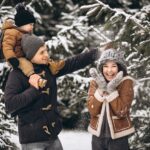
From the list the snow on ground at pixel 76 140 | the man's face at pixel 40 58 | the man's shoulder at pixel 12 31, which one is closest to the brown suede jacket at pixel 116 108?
the man's face at pixel 40 58

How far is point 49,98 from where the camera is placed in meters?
5.25

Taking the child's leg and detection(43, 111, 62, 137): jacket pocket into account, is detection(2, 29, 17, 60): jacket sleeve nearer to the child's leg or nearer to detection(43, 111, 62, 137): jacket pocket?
the child's leg

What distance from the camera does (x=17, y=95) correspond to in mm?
4988

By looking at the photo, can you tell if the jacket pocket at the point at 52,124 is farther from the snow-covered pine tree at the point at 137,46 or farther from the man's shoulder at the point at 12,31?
the snow-covered pine tree at the point at 137,46

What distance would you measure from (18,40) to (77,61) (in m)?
0.74

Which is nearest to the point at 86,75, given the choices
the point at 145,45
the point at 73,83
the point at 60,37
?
the point at 73,83

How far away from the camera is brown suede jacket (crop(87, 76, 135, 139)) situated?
17.5 ft

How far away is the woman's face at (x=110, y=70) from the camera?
5.48 meters

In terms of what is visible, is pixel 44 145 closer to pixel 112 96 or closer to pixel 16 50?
pixel 112 96

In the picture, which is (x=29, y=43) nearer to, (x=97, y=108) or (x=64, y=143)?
(x=97, y=108)

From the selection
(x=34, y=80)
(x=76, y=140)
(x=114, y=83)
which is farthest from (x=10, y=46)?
(x=76, y=140)

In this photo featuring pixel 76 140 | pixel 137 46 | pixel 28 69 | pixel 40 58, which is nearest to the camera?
pixel 28 69

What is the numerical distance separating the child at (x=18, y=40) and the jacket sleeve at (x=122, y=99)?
850mm

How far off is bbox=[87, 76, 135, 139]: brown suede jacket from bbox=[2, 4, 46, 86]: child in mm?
763
